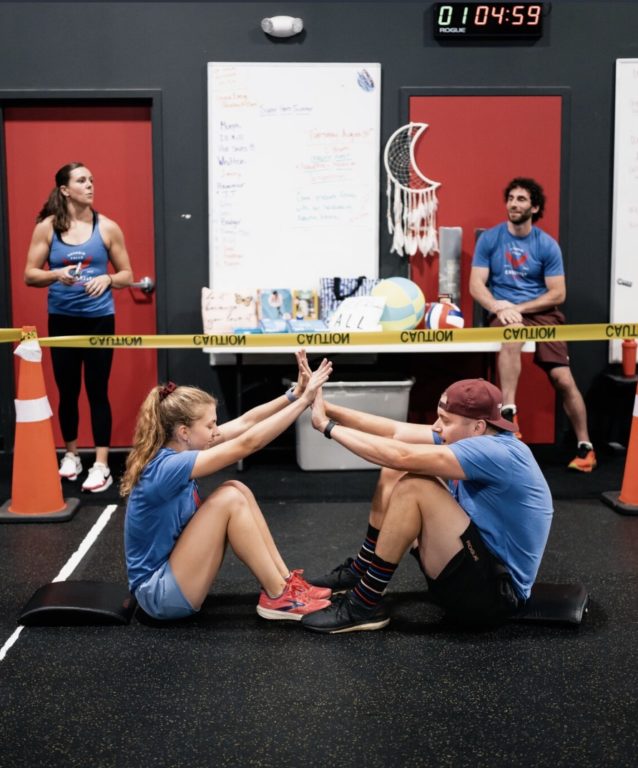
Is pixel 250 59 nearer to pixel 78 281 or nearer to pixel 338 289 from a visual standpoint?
pixel 338 289

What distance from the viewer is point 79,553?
422 centimetres

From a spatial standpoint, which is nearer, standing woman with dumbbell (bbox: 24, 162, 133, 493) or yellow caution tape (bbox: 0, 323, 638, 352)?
yellow caution tape (bbox: 0, 323, 638, 352)

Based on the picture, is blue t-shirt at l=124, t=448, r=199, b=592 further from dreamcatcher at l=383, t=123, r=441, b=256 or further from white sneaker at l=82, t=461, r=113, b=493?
dreamcatcher at l=383, t=123, r=441, b=256

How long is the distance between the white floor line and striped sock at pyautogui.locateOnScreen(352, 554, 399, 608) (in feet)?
3.82

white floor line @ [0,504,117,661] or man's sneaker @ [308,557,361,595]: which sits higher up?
man's sneaker @ [308,557,361,595]

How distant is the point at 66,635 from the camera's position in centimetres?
334

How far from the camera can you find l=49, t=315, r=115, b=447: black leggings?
530 cm

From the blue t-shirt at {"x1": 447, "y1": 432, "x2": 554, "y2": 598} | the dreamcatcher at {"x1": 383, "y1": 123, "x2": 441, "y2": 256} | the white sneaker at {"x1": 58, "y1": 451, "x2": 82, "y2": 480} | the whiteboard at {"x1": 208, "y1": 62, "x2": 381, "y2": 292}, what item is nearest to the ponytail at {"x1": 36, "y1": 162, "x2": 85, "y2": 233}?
the whiteboard at {"x1": 208, "y1": 62, "x2": 381, "y2": 292}

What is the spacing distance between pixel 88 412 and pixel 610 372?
3.29 meters

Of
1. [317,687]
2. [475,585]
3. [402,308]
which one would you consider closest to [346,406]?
[402,308]

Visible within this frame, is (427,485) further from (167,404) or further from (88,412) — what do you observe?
(88,412)

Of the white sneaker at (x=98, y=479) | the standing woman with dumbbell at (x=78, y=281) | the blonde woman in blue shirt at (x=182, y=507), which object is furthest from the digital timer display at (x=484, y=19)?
the blonde woman in blue shirt at (x=182, y=507)

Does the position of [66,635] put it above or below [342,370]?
below

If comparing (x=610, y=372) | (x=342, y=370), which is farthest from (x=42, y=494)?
(x=610, y=372)
